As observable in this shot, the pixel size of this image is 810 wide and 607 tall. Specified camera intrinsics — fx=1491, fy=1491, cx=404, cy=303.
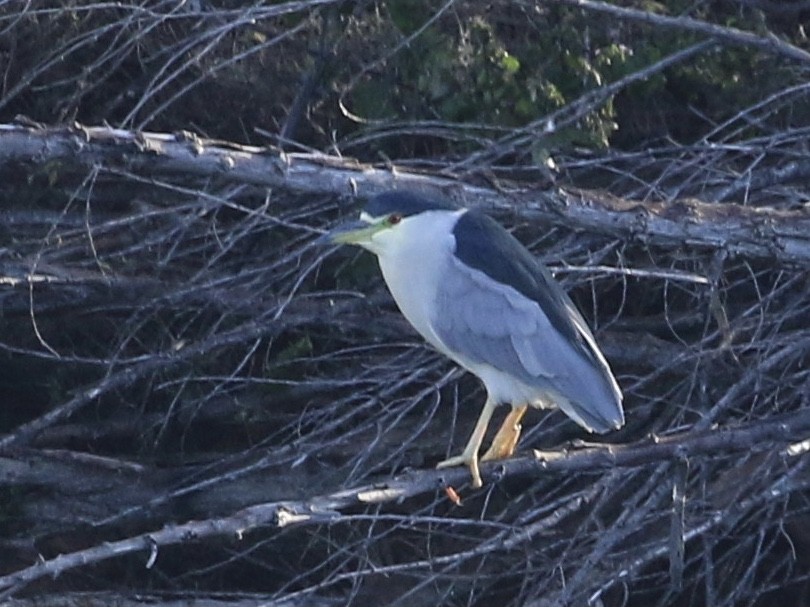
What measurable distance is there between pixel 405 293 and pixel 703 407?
0.73 m

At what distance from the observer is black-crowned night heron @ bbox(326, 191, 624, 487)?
3.15 meters

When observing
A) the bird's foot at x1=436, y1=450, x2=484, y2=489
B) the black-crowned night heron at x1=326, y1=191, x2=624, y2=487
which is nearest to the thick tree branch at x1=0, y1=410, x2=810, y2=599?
the bird's foot at x1=436, y1=450, x2=484, y2=489

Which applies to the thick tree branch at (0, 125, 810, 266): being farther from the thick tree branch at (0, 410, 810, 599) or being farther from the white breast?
the thick tree branch at (0, 410, 810, 599)

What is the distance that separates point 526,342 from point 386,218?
41cm

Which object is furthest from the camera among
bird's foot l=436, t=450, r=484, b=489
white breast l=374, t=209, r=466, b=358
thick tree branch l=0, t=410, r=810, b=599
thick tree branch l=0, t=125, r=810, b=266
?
white breast l=374, t=209, r=466, b=358

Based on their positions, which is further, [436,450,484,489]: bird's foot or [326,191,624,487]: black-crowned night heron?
[326,191,624,487]: black-crowned night heron

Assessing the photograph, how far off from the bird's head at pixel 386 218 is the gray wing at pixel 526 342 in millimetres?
169

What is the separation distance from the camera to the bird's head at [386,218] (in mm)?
3121

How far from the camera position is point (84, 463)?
12.9 feet

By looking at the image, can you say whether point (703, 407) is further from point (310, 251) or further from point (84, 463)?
Result: point (84, 463)

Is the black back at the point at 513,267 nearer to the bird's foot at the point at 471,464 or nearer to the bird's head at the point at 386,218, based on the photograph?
the bird's head at the point at 386,218

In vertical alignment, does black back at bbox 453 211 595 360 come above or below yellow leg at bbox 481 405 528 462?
above

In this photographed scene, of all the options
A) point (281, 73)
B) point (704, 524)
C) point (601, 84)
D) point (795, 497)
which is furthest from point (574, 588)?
point (281, 73)

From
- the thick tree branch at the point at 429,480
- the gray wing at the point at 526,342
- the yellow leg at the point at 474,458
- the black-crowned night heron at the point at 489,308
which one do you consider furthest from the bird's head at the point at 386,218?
the thick tree branch at the point at 429,480
